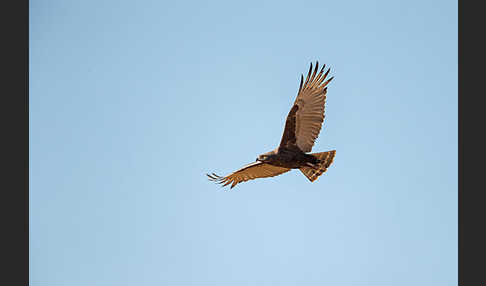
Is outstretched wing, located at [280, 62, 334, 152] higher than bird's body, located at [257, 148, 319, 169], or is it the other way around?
outstretched wing, located at [280, 62, 334, 152]

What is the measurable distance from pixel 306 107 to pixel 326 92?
2.35 ft

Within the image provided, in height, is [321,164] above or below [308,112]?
below

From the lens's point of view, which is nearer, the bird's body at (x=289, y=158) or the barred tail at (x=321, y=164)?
the bird's body at (x=289, y=158)

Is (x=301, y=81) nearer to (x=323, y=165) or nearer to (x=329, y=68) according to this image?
(x=329, y=68)

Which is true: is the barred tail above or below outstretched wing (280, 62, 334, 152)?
below

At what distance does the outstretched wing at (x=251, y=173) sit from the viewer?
2058 centimetres

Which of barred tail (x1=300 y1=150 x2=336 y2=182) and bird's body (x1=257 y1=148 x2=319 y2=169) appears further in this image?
barred tail (x1=300 y1=150 x2=336 y2=182)

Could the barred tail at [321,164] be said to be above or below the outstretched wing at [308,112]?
below

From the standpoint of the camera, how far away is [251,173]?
2116cm

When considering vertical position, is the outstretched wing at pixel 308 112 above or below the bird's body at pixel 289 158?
above

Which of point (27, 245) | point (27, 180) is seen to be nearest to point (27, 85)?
point (27, 180)

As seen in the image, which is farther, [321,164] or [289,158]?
[321,164]

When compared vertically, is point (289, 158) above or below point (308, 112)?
below

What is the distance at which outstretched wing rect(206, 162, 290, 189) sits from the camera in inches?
810
